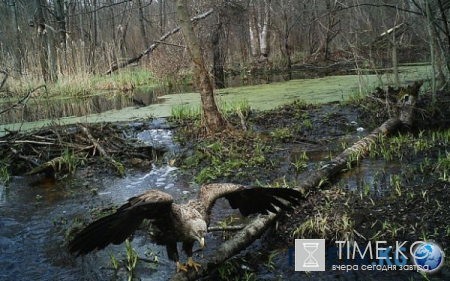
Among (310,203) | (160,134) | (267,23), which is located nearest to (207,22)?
(267,23)

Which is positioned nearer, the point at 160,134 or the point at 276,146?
the point at 276,146

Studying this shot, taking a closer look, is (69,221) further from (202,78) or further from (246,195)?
(202,78)

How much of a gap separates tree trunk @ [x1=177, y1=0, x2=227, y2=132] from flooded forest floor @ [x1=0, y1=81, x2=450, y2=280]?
0.71 feet

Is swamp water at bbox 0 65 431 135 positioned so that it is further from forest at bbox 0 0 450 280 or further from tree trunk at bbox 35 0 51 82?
tree trunk at bbox 35 0 51 82

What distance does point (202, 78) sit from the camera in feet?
17.5

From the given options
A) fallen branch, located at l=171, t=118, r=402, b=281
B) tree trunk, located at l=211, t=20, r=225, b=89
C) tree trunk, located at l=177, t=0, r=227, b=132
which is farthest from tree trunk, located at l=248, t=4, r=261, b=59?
fallen branch, located at l=171, t=118, r=402, b=281

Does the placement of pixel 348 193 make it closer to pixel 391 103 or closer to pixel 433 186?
pixel 433 186

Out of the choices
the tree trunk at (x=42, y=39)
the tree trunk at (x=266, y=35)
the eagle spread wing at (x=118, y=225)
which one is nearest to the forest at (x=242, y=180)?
the eagle spread wing at (x=118, y=225)

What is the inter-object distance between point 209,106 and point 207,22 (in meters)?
7.71

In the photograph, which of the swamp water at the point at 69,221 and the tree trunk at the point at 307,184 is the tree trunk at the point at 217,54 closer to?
the tree trunk at the point at 307,184

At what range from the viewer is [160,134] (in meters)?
6.27

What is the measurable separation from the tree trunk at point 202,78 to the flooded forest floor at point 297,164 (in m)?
0.22

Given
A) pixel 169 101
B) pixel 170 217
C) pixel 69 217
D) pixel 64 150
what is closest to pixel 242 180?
pixel 69 217

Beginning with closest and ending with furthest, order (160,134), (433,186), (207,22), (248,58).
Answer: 1. (433,186)
2. (160,134)
3. (207,22)
4. (248,58)
